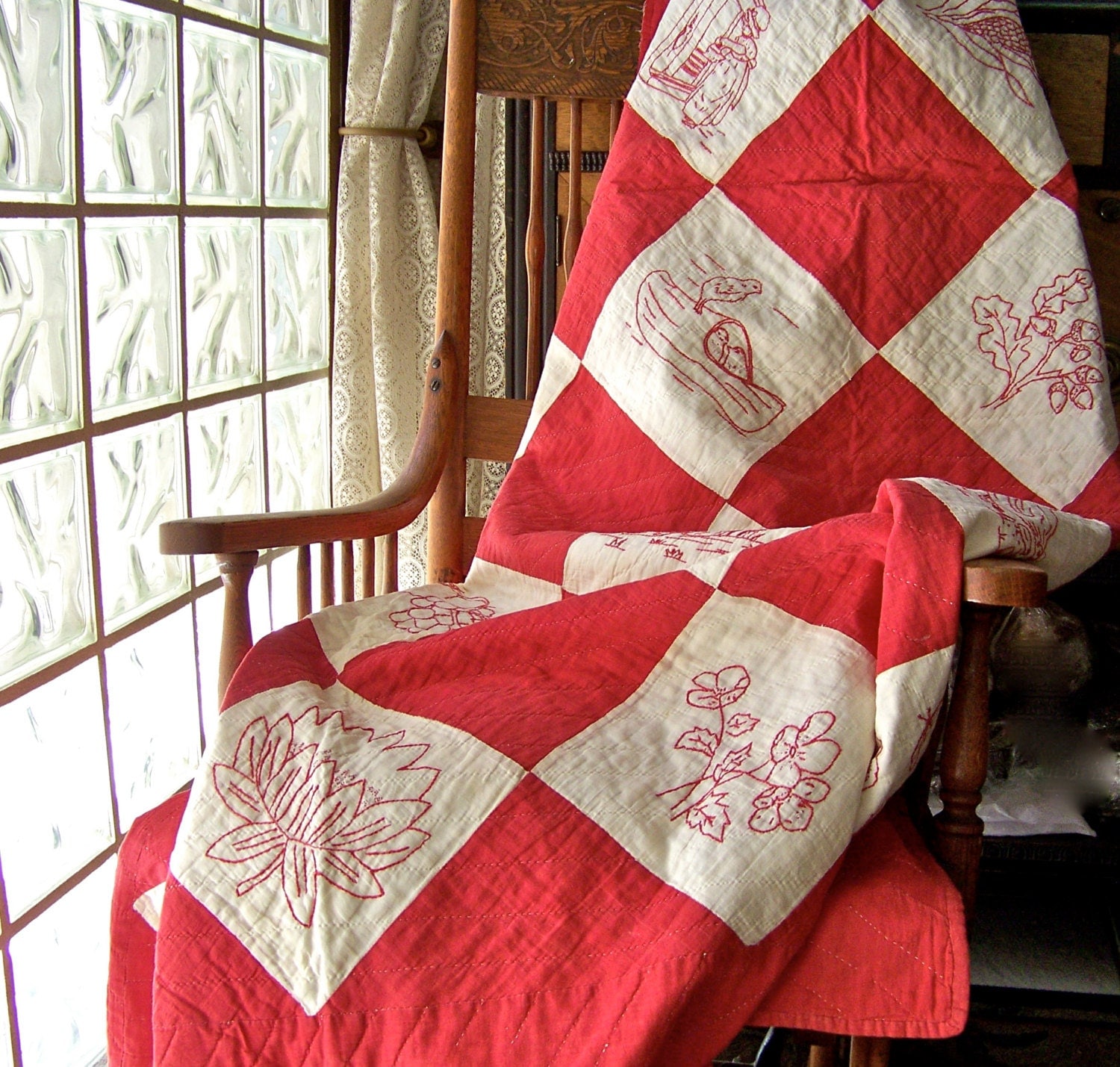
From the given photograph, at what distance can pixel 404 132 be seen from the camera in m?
1.73

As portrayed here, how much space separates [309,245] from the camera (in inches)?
71.9

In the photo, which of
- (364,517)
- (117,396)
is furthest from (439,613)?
(117,396)

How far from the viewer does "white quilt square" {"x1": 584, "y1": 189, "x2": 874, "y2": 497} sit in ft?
3.84

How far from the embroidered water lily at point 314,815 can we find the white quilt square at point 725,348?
1.52 feet

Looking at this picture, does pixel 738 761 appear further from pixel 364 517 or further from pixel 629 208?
pixel 629 208

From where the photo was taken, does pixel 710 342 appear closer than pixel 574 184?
Yes

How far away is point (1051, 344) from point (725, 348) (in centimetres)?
30

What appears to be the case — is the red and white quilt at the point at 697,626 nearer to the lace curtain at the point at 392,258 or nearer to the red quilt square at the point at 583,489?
the red quilt square at the point at 583,489

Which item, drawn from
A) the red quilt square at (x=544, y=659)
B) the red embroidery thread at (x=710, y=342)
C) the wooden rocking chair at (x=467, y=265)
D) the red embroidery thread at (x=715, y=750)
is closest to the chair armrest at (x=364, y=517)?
the wooden rocking chair at (x=467, y=265)

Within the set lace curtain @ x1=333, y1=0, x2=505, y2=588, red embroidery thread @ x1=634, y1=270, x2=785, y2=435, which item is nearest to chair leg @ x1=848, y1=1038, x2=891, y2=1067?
red embroidery thread @ x1=634, y1=270, x2=785, y2=435

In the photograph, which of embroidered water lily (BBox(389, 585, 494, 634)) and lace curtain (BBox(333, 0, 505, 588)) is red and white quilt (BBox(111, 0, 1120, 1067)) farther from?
lace curtain (BBox(333, 0, 505, 588))

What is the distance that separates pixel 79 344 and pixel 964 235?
90 cm

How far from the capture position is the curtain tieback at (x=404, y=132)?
1.71 meters

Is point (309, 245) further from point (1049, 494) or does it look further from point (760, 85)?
point (1049, 494)
